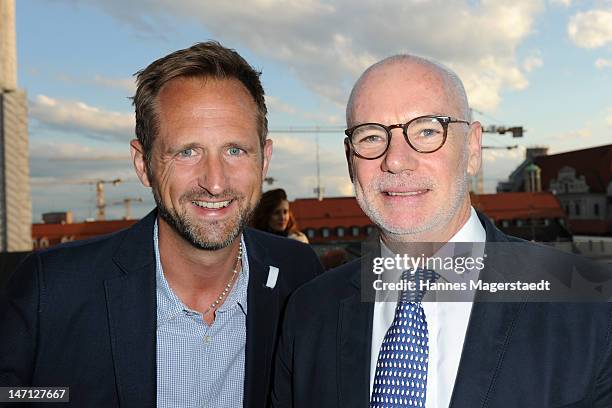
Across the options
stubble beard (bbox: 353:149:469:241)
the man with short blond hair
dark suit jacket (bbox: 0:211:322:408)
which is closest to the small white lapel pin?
the man with short blond hair

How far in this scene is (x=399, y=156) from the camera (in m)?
2.79

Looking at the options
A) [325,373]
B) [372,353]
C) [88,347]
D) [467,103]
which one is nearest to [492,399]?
[372,353]

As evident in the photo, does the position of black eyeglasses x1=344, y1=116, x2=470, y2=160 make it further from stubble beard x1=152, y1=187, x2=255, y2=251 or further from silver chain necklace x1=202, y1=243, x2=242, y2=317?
silver chain necklace x1=202, y1=243, x2=242, y2=317

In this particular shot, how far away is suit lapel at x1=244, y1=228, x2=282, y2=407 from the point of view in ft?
11.3

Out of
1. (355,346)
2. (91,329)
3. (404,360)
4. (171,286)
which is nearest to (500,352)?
(404,360)

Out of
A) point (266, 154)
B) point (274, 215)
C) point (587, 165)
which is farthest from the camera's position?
point (587, 165)

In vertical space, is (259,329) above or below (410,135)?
below

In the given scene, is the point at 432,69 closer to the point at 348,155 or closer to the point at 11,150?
the point at 348,155

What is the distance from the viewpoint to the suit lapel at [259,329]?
3.44 m

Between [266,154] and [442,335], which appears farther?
[266,154]

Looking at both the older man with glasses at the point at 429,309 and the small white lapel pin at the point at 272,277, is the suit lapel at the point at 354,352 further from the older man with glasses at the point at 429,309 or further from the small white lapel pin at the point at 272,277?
the small white lapel pin at the point at 272,277

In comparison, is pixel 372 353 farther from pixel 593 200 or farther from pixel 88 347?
pixel 593 200

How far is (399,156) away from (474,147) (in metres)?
0.49

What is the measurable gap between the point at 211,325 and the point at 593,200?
7748cm
